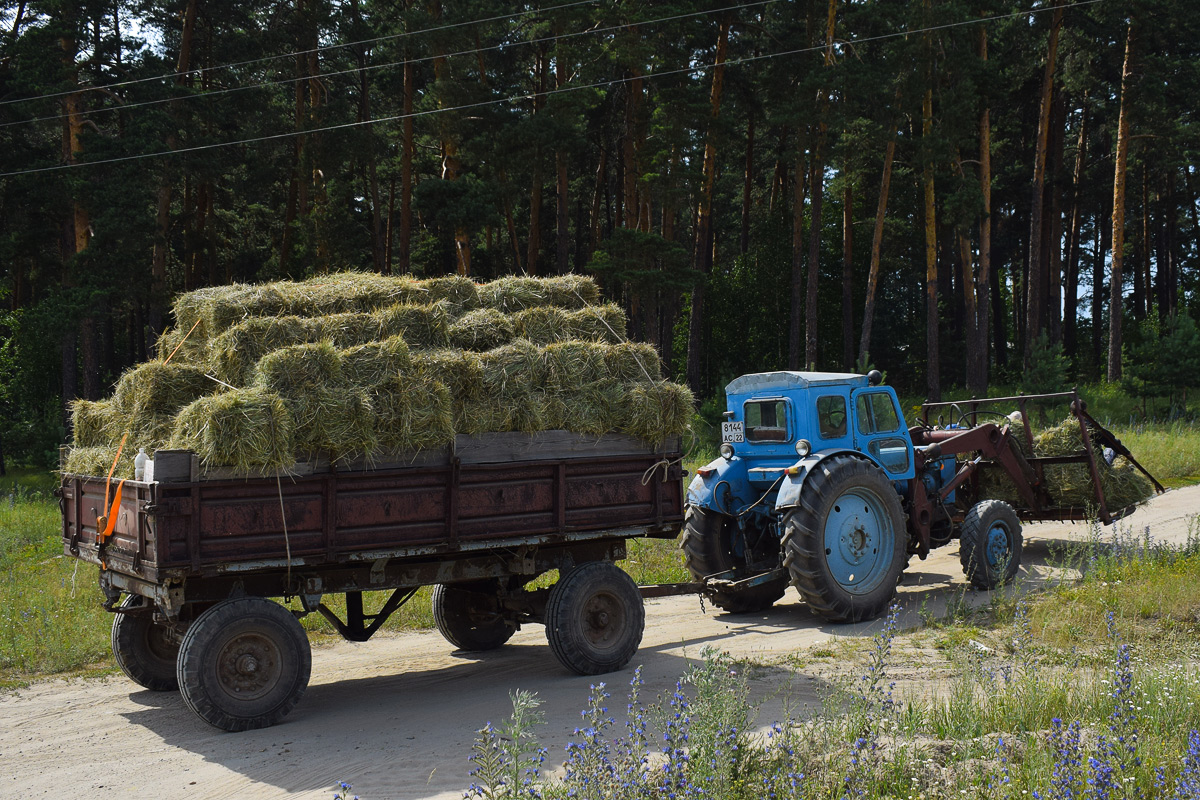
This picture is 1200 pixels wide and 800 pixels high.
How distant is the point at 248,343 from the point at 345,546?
188 cm

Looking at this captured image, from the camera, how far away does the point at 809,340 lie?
32969 mm

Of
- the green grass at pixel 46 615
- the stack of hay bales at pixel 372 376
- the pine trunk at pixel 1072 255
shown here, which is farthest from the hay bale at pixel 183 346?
the pine trunk at pixel 1072 255

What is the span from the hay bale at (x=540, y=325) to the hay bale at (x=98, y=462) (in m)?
3.41

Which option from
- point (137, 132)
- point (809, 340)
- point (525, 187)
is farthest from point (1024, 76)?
point (137, 132)

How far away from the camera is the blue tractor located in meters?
10.6

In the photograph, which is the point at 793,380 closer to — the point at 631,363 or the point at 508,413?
the point at 631,363

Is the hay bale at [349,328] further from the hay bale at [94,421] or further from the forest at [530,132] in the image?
the forest at [530,132]

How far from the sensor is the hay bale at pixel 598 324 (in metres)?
9.42

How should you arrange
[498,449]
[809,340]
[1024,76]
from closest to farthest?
1. [498,449]
2. [809,340]
3. [1024,76]

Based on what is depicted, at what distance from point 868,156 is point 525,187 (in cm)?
1205

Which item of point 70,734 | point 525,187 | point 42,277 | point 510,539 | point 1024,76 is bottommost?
point 70,734

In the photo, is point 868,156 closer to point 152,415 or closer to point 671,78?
point 671,78

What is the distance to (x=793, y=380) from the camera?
11.3 metres

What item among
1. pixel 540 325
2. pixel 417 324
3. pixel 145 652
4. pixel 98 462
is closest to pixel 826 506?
pixel 540 325
